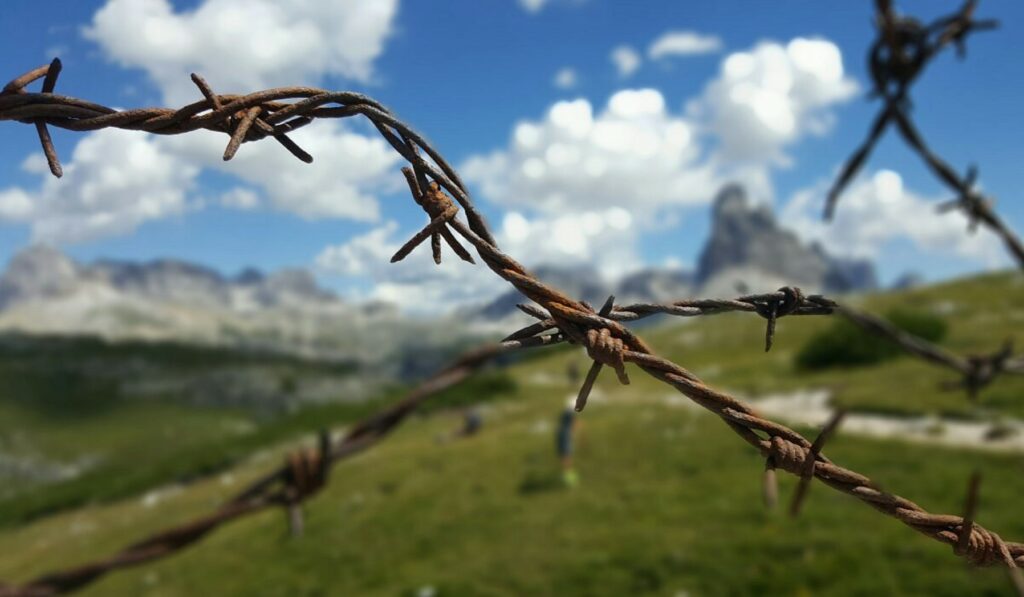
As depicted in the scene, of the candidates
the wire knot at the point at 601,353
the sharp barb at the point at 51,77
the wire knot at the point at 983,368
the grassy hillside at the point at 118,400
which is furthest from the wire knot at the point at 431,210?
the grassy hillside at the point at 118,400

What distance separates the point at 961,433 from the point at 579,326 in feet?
48.2

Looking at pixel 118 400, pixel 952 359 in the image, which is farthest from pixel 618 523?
pixel 118 400

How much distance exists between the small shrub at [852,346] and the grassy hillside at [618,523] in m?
3.01

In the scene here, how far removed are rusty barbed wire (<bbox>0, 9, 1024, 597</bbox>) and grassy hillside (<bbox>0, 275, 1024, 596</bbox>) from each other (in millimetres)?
7016

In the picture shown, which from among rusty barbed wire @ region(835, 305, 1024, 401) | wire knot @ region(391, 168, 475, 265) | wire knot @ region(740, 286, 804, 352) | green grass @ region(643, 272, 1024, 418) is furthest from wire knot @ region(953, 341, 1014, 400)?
wire knot @ region(391, 168, 475, 265)

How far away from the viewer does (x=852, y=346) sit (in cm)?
2478

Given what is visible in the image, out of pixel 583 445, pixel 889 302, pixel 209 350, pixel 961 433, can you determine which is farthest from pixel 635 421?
pixel 209 350

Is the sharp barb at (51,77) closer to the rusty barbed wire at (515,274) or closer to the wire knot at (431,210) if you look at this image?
the rusty barbed wire at (515,274)

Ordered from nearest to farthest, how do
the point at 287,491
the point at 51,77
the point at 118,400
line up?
the point at 51,77 → the point at 287,491 → the point at 118,400

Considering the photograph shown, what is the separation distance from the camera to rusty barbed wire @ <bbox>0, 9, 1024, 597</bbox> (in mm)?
1203

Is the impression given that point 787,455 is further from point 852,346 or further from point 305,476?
point 852,346

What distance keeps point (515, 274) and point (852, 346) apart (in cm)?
2606

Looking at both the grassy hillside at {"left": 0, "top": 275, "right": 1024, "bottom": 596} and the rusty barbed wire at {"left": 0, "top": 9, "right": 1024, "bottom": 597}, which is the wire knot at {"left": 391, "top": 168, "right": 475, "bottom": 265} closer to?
the rusty barbed wire at {"left": 0, "top": 9, "right": 1024, "bottom": 597}

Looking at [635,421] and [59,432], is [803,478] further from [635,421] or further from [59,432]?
[59,432]
